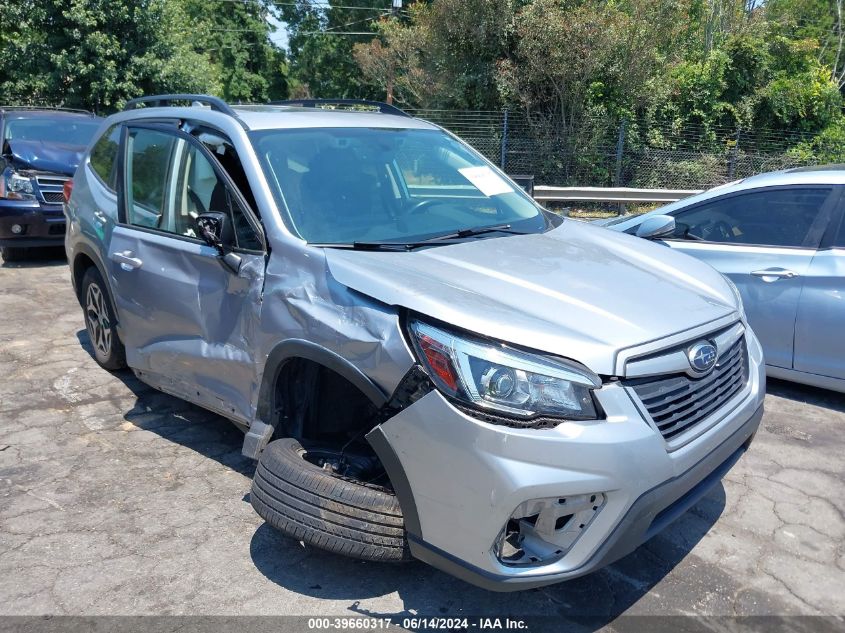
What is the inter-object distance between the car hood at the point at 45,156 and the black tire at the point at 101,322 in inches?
175

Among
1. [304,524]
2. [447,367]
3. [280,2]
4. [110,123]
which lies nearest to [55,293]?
[110,123]

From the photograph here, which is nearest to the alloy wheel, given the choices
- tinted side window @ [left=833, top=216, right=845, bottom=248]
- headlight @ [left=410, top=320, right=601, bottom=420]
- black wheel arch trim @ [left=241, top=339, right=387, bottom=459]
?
black wheel arch trim @ [left=241, top=339, right=387, bottom=459]

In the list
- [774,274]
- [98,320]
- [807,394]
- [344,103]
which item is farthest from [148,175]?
[807,394]

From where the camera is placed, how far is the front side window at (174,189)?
144 inches

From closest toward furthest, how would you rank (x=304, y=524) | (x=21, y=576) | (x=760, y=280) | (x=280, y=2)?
(x=304, y=524) → (x=21, y=576) → (x=760, y=280) → (x=280, y=2)

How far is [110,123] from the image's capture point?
211 inches

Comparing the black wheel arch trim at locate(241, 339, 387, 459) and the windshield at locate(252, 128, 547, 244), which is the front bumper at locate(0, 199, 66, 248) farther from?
the black wheel arch trim at locate(241, 339, 387, 459)

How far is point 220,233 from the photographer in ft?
11.4

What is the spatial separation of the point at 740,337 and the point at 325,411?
1828 mm

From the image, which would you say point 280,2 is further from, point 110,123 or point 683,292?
point 683,292

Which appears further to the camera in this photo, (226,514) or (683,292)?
(226,514)

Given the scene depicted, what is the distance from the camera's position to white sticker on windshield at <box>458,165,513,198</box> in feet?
13.8

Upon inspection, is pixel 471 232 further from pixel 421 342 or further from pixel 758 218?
pixel 758 218

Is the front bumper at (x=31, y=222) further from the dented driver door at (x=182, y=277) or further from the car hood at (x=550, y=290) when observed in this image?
the car hood at (x=550, y=290)
